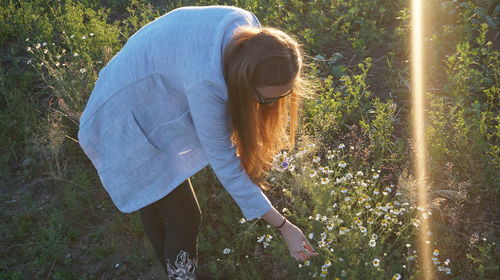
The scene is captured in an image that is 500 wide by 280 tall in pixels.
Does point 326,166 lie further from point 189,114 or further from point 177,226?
point 189,114

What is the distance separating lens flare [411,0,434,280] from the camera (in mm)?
2988

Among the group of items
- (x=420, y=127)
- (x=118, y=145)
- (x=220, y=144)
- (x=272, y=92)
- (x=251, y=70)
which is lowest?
(x=420, y=127)

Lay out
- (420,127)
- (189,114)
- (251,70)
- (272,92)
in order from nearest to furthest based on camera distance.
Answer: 1. (251,70)
2. (272,92)
3. (189,114)
4. (420,127)

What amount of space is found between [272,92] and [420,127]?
81.3 inches

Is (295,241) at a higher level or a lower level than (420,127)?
higher

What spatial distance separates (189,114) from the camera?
233 centimetres

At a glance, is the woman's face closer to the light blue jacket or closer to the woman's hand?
the light blue jacket

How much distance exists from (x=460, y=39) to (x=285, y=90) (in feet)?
9.82

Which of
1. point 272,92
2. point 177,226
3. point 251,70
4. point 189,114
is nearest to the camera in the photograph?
point 251,70

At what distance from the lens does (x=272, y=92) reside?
2074 mm

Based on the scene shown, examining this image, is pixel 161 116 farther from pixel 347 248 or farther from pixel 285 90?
pixel 347 248

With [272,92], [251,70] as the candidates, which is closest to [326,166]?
[272,92]

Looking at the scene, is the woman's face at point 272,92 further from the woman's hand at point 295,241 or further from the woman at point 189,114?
the woman's hand at point 295,241

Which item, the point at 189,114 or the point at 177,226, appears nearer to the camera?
the point at 189,114
